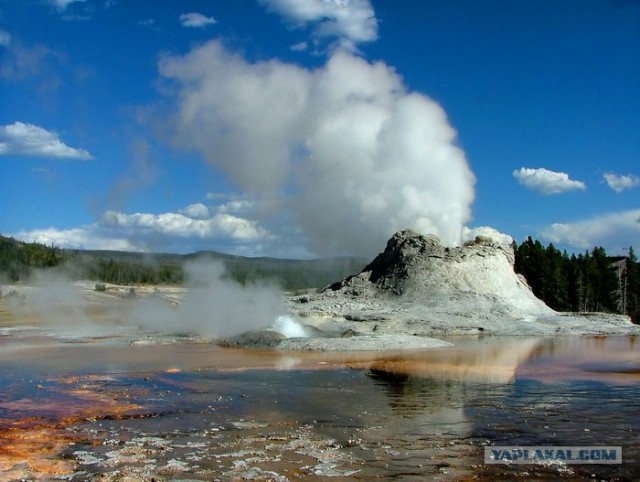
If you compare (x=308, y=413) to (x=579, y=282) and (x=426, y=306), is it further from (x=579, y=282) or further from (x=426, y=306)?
(x=579, y=282)

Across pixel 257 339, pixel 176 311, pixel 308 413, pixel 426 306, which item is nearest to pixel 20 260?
pixel 176 311

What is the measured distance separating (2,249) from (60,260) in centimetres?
690

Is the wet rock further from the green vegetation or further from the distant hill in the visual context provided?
the green vegetation

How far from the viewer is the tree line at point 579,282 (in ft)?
176

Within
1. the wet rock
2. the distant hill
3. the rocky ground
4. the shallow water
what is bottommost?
the shallow water

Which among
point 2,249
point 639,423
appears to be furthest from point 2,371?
point 2,249

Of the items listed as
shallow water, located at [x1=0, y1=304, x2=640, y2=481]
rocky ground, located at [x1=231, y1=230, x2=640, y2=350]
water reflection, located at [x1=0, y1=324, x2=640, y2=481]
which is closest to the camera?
shallow water, located at [x1=0, y1=304, x2=640, y2=481]

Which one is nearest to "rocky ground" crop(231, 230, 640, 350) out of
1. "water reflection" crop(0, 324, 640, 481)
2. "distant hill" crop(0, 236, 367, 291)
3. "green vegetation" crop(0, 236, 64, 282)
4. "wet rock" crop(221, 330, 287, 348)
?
"wet rock" crop(221, 330, 287, 348)

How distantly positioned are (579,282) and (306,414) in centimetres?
4554

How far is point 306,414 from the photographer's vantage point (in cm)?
1290

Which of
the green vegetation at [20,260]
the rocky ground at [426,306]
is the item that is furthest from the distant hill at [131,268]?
the rocky ground at [426,306]

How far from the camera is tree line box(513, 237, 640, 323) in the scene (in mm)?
53781

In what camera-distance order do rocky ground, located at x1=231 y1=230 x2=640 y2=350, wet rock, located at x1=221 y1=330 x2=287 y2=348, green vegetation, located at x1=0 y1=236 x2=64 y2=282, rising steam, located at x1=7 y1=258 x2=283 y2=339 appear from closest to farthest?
wet rock, located at x1=221 y1=330 x2=287 y2=348 < rocky ground, located at x1=231 y1=230 x2=640 y2=350 < rising steam, located at x1=7 y1=258 x2=283 y2=339 < green vegetation, located at x1=0 y1=236 x2=64 y2=282

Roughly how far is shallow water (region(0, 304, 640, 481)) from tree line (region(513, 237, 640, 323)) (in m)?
32.2
